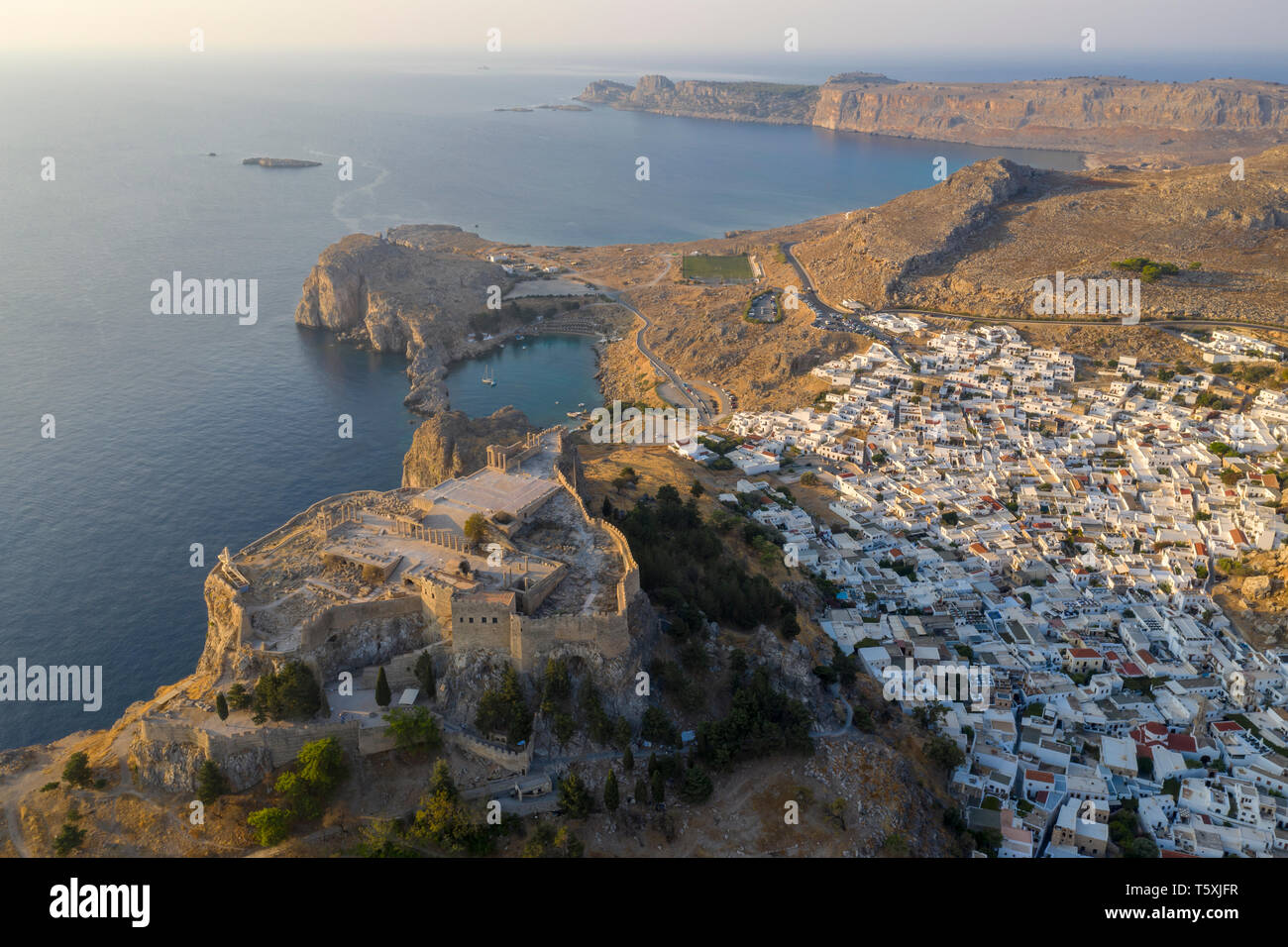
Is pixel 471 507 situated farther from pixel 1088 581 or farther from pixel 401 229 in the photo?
pixel 401 229

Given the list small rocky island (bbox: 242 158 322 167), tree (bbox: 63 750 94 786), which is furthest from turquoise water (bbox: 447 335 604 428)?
small rocky island (bbox: 242 158 322 167)

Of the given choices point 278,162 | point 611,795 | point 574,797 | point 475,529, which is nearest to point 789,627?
point 611,795

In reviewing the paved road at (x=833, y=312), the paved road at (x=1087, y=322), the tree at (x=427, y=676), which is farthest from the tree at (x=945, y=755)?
the paved road at (x=1087, y=322)

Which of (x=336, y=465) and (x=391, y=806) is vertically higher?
(x=336, y=465)

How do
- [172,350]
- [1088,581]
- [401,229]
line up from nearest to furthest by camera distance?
[1088,581], [172,350], [401,229]

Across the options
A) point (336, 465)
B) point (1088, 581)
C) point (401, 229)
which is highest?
point (401, 229)

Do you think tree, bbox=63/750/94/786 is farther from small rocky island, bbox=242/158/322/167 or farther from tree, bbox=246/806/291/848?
small rocky island, bbox=242/158/322/167
